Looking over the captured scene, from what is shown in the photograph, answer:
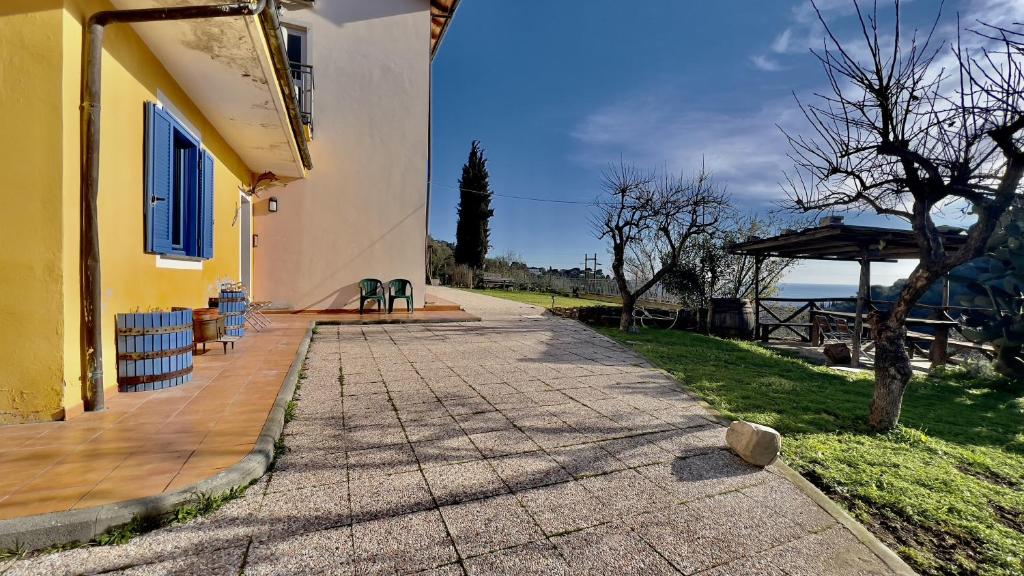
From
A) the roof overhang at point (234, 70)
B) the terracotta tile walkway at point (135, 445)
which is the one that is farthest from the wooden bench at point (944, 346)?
the roof overhang at point (234, 70)

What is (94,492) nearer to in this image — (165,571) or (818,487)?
(165,571)

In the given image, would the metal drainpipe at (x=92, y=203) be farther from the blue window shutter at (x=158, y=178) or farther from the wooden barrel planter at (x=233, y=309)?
the wooden barrel planter at (x=233, y=309)

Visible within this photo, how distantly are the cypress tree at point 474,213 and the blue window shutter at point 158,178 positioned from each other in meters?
22.1

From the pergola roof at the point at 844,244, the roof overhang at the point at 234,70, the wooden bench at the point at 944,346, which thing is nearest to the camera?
the roof overhang at the point at 234,70

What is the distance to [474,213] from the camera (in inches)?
1027

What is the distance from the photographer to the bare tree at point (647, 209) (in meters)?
9.99

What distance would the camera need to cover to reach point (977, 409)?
4891mm

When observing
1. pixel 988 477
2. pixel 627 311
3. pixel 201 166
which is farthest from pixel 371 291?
pixel 988 477

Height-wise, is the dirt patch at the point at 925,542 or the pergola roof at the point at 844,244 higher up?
the pergola roof at the point at 844,244

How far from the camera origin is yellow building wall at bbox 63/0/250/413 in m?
2.71

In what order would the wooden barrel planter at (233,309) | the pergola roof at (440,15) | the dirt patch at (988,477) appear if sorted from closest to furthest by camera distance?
the dirt patch at (988,477) < the wooden barrel planter at (233,309) < the pergola roof at (440,15)

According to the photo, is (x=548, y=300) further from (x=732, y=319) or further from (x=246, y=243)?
(x=246, y=243)

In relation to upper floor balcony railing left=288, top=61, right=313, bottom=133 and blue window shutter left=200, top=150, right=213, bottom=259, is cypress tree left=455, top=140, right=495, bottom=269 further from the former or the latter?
blue window shutter left=200, top=150, right=213, bottom=259

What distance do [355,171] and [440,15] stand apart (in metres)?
4.77
